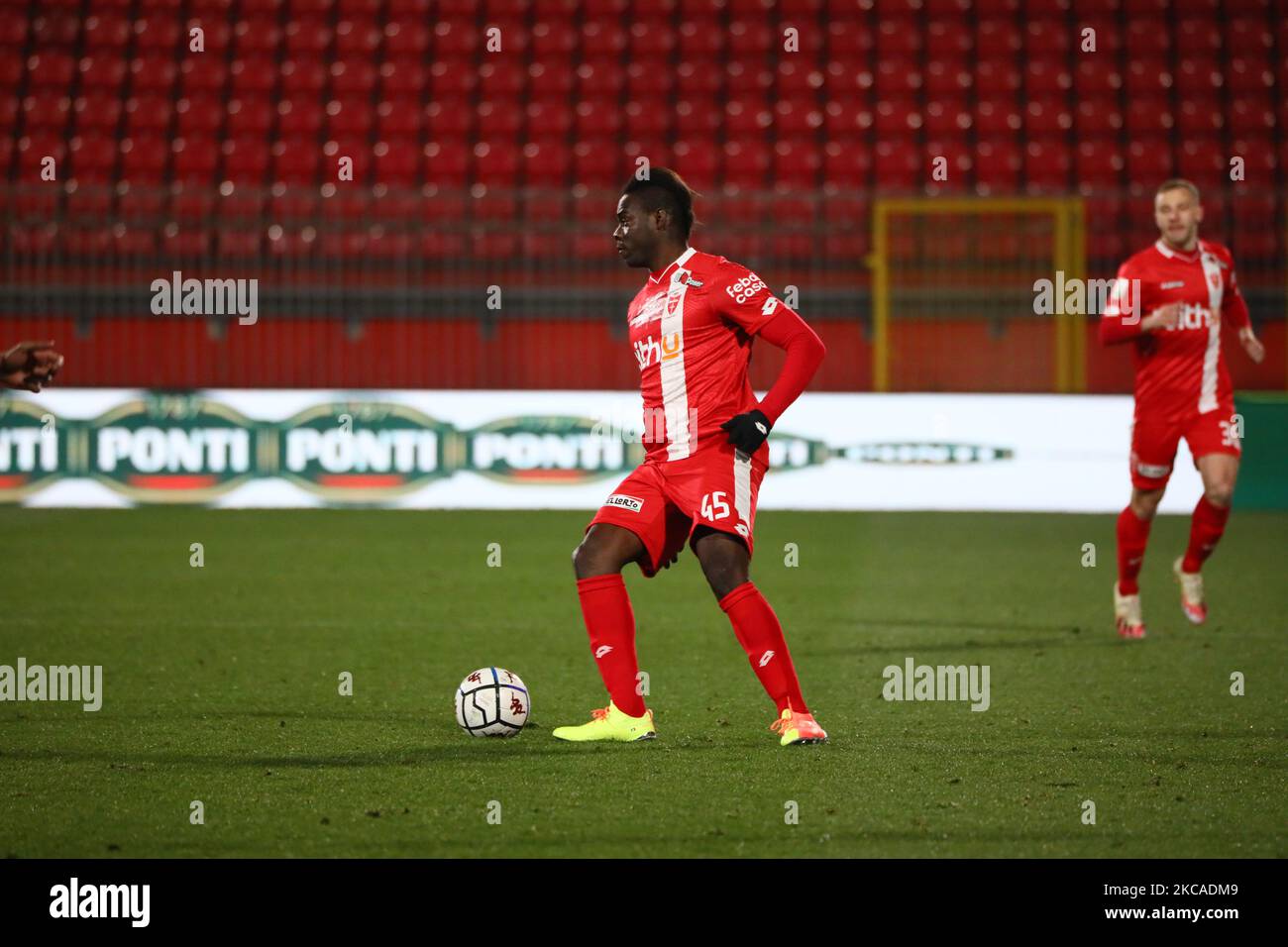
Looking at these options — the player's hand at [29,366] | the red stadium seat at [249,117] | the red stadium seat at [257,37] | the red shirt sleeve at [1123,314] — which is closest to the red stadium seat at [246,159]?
the red stadium seat at [249,117]

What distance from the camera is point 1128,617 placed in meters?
7.96

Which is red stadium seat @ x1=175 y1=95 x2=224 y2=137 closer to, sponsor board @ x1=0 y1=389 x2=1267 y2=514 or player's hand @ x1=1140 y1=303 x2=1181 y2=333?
sponsor board @ x1=0 y1=389 x2=1267 y2=514

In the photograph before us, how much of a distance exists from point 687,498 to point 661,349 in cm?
50

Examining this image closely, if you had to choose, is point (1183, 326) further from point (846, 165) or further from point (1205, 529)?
point (846, 165)

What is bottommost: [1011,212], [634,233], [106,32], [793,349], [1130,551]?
[1130,551]

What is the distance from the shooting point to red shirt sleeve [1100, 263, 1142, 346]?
25.7 ft

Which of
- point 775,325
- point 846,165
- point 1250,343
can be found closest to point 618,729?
point 775,325

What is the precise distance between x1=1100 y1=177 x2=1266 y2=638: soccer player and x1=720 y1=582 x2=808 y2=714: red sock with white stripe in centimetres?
316

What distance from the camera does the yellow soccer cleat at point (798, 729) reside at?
5293 millimetres

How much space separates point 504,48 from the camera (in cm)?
1897

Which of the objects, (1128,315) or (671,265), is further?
(1128,315)

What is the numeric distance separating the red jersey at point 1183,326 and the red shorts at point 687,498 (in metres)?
3.19

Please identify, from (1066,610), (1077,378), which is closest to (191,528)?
(1066,610)
